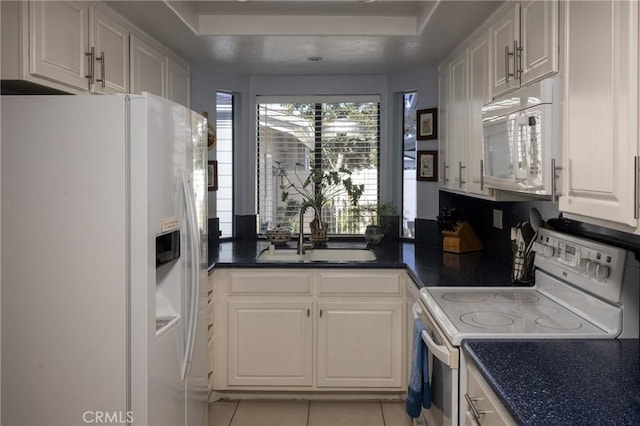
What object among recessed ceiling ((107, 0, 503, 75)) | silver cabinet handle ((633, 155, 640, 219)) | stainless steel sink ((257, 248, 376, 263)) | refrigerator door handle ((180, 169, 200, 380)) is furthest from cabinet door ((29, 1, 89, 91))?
silver cabinet handle ((633, 155, 640, 219))

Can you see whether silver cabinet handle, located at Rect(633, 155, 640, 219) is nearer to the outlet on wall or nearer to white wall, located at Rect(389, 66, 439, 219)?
the outlet on wall

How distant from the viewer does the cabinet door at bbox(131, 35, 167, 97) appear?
268 centimetres

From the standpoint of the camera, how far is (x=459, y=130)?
122 inches

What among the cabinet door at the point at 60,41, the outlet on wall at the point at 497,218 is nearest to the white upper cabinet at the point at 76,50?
the cabinet door at the point at 60,41

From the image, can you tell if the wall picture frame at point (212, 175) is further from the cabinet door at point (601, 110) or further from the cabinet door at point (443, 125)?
the cabinet door at point (601, 110)

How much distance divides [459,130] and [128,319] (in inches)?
81.3

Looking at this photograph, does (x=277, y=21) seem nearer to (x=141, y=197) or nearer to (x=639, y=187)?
(x=141, y=197)

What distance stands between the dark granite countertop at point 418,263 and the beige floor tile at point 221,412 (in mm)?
839

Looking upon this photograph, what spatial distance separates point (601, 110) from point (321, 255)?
2.51 m

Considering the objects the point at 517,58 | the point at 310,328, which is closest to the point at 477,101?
the point at 517,58

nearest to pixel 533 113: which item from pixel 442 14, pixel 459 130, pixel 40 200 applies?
pixel 442 14

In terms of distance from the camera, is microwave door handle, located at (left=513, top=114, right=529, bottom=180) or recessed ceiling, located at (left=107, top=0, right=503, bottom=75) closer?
microwave door handle, located at (left=513, top=114, right=529, bottom=180)

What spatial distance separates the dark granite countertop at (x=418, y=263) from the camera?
270cm

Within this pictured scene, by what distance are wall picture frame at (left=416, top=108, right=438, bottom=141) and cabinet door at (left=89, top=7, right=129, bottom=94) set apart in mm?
2060
